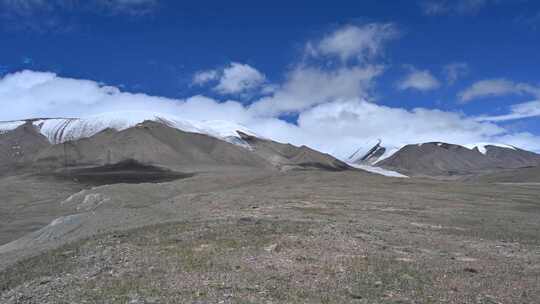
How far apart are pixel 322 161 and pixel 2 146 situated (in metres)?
106

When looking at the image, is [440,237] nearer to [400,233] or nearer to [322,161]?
[400,233]

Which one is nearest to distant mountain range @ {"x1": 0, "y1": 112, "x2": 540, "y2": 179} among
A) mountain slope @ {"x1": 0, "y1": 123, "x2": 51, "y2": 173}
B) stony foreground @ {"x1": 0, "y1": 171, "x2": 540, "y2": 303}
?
mountain slope @ {"x1": 0, "y1": 123, "x2": 51, "y2": 173}

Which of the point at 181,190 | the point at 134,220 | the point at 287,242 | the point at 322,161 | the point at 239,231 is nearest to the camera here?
the point at 287,242

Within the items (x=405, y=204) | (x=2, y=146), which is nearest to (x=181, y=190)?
(x=405, y=204)

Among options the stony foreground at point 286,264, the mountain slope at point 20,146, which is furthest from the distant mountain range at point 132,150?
the stony foreground at point 286,264

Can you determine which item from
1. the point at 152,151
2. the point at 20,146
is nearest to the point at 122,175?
the point at 152,151

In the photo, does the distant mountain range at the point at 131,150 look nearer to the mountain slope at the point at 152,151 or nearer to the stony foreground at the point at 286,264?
the mountain slope at the point at 152,151

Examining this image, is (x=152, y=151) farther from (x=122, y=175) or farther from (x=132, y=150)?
(x=122, y=175)

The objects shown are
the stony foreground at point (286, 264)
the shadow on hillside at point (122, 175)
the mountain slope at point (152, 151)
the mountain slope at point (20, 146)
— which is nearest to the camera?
the stony foreground at point (286, 264)

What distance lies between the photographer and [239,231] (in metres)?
21.5

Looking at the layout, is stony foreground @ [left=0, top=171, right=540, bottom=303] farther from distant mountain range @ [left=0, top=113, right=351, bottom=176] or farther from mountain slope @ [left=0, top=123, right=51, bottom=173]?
mountain slope @ [left=0, top=123, right=51, bottom=173]

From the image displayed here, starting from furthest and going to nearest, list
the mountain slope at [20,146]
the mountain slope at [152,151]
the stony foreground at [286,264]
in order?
the mountain slope at [20,146], the mountain slope at [152,151], the stony foreground at [286,264]

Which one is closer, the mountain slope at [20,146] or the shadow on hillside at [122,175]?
the shadow on hillside at [122,175]

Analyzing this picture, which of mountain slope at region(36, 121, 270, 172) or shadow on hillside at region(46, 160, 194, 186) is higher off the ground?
mountain slope at region(36, 121, 270, 172)
